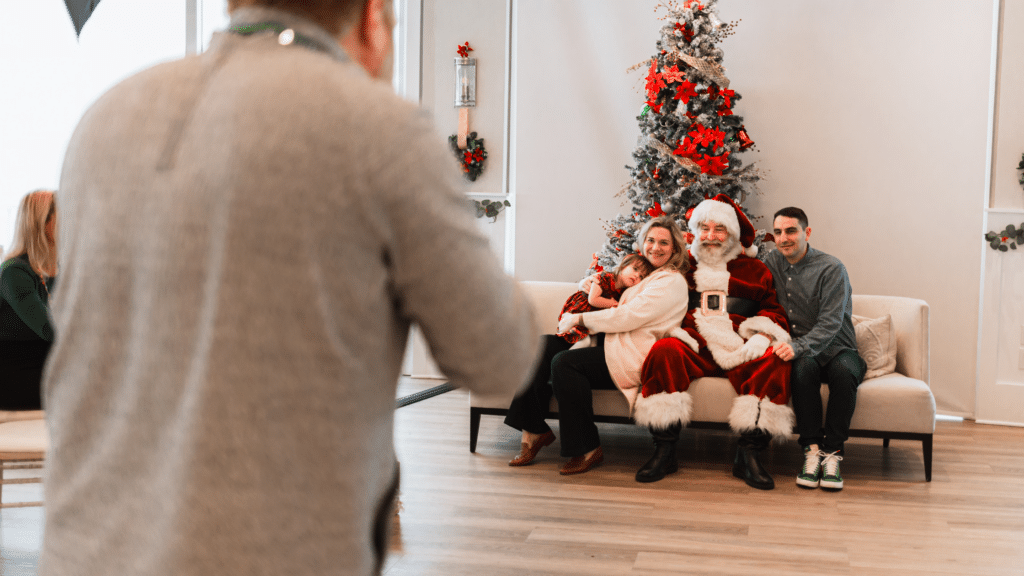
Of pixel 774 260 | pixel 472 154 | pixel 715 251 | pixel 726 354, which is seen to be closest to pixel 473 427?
pixel 726 354

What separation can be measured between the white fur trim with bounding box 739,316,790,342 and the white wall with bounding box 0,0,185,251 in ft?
11.0

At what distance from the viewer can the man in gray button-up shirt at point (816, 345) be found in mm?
3465

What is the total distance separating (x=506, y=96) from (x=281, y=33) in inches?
201

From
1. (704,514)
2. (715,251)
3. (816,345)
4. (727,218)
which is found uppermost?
(727,218)

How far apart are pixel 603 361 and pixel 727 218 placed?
97cm

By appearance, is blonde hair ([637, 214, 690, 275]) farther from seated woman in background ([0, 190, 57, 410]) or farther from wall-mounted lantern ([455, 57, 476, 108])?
seated woman in background ([0, 190, 57, 410])

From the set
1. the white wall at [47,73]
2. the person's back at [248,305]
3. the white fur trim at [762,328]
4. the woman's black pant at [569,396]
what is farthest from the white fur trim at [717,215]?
the person's back at [248,305]

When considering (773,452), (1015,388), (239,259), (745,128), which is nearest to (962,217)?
(1015,388)

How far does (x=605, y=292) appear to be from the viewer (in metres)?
3.98

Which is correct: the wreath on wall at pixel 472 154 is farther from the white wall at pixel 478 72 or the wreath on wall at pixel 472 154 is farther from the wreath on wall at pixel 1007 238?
the wreath on wall at pixel 1007 238

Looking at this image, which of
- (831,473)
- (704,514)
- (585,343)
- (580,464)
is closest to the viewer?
(704,514)

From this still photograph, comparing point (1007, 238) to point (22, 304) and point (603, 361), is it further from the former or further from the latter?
point (22, 304)

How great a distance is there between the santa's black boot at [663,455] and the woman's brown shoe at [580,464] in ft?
0.68

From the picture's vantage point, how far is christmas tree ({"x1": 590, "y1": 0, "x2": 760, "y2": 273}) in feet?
15.0
